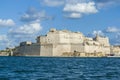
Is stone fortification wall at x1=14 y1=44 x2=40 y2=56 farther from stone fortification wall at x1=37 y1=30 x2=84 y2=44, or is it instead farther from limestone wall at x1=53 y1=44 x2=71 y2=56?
limestone wall at x1=53 y1=44 x2=71 y2=56

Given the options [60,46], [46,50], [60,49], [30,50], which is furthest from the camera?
[30,50]

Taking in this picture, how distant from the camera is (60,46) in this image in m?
184

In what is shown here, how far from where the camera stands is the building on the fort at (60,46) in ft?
591

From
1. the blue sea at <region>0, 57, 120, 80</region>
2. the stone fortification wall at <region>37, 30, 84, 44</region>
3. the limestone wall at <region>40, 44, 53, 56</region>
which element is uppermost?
the stone fortification wall at <region>37, 30, 84, 44</region>

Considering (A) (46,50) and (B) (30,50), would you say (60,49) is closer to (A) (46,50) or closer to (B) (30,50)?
(A) (46,50)

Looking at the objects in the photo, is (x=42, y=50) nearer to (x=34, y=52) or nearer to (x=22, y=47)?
(x=34, y=52)

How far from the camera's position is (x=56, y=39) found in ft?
607

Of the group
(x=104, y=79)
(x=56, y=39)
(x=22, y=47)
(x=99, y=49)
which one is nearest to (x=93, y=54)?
(x=99, y=49)

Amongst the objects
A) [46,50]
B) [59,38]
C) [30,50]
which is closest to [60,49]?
[59,38]

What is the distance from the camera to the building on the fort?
180250 millimetres

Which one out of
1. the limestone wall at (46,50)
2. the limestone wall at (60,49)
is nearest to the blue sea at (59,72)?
the limestone wall at (46,50)

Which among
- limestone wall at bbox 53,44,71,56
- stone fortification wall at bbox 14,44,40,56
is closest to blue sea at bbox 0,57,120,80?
stone fortification wall at bbox 14,44,40,56

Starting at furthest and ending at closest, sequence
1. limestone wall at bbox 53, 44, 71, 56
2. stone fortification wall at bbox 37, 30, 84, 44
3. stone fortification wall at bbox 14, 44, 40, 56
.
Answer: stone fortification wall at bbox 37, 30, 84, 44 < limestone wall at bbox 53, 44, 71, 56 < stone fortification wall at bbox 14, 44, 40, 56

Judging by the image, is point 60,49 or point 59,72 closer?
point 59,72
